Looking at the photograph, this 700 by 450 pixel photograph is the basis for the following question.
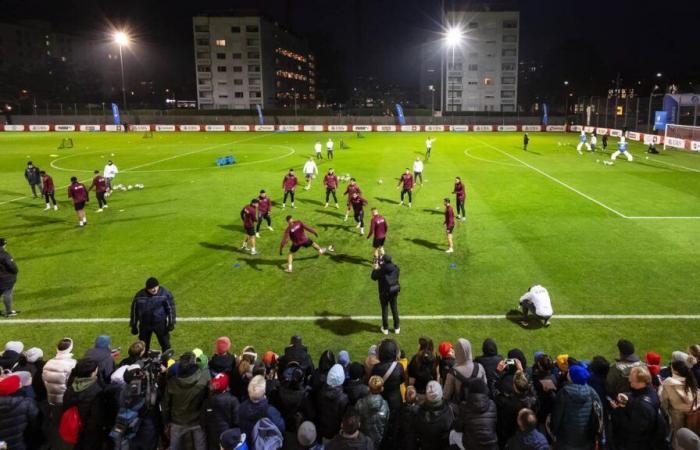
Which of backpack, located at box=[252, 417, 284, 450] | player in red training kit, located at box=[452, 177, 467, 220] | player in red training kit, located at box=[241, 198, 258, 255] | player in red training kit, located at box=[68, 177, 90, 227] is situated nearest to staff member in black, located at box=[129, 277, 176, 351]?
backpack, located at box=[252, 417, 284, 450]

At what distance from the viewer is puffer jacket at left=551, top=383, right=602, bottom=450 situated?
21.6ft

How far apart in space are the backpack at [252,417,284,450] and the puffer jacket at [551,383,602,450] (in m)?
3.51

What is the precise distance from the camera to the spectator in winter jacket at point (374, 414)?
6.65 meters

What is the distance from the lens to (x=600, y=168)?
37969 mm

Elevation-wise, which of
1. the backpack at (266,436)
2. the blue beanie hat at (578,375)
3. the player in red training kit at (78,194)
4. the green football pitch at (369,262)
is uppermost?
the player in red training kit at (78,194)

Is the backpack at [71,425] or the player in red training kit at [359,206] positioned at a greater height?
the player in red training kit at [359,206]

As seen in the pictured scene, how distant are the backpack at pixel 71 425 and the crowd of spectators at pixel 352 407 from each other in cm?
1

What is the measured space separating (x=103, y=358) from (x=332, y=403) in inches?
144

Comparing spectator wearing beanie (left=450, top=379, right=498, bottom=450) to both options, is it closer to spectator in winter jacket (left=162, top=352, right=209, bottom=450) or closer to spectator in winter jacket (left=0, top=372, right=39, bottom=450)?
spectator in winter jacket (left=162, top=352, right=209, bottom=450)

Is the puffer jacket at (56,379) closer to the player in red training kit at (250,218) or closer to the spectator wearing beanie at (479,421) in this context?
the spectator wearing beanie at (479,421)

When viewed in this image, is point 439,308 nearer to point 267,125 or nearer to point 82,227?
point 82,227

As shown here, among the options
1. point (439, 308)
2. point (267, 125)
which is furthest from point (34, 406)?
point (267, 125)

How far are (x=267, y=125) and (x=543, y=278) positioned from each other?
72.8 metres

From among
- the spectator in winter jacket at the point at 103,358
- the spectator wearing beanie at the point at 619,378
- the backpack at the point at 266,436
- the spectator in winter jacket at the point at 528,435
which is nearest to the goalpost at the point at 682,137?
the spectator wearing beanie at the point at 619,378
